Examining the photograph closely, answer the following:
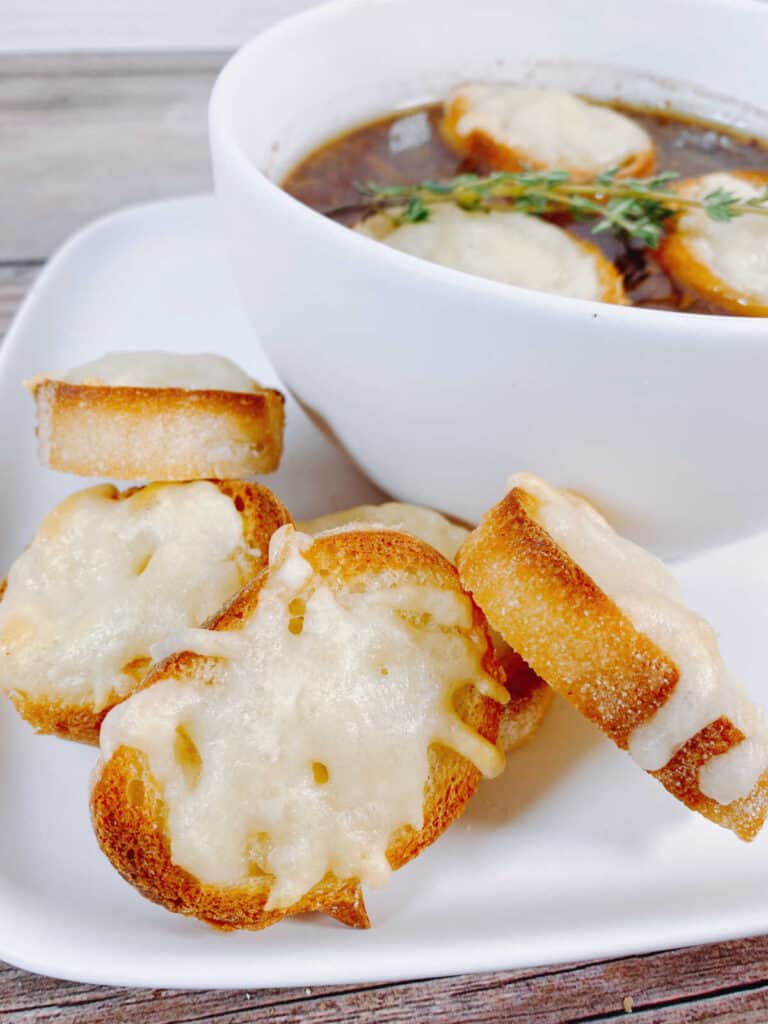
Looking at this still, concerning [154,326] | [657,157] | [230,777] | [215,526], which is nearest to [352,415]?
[215,526]

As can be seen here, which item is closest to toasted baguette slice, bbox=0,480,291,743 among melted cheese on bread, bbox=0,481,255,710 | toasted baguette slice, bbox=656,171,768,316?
melted cheese on bread, bbox=0,481,255,710

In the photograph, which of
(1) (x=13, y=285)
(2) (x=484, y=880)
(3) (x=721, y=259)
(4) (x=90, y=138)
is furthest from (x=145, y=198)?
(2) (x=484, y=880)

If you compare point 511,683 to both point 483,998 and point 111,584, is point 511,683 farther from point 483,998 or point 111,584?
point 111,584

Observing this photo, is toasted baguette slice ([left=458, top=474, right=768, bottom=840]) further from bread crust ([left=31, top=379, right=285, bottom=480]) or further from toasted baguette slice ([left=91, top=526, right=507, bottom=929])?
bread crust ([left=31, top=379, right=285, bottom=480])

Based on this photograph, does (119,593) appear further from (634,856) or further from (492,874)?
(634,856)

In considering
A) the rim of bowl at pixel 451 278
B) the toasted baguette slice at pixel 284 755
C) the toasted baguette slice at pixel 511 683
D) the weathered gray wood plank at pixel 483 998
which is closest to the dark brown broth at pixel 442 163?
the rim of bowl at pixel 451 278

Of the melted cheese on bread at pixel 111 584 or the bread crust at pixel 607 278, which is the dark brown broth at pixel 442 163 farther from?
the melted cheese on bread at pixel 111 584

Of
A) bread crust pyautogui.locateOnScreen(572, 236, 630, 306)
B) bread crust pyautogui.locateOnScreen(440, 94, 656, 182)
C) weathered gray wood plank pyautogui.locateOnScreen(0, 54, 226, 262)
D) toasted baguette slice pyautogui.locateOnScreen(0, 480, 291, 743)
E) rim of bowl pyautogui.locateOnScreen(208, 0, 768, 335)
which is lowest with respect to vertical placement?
weathered gray wood plank pyautogui.locateOnScreen(0, 54, 226, 262)
